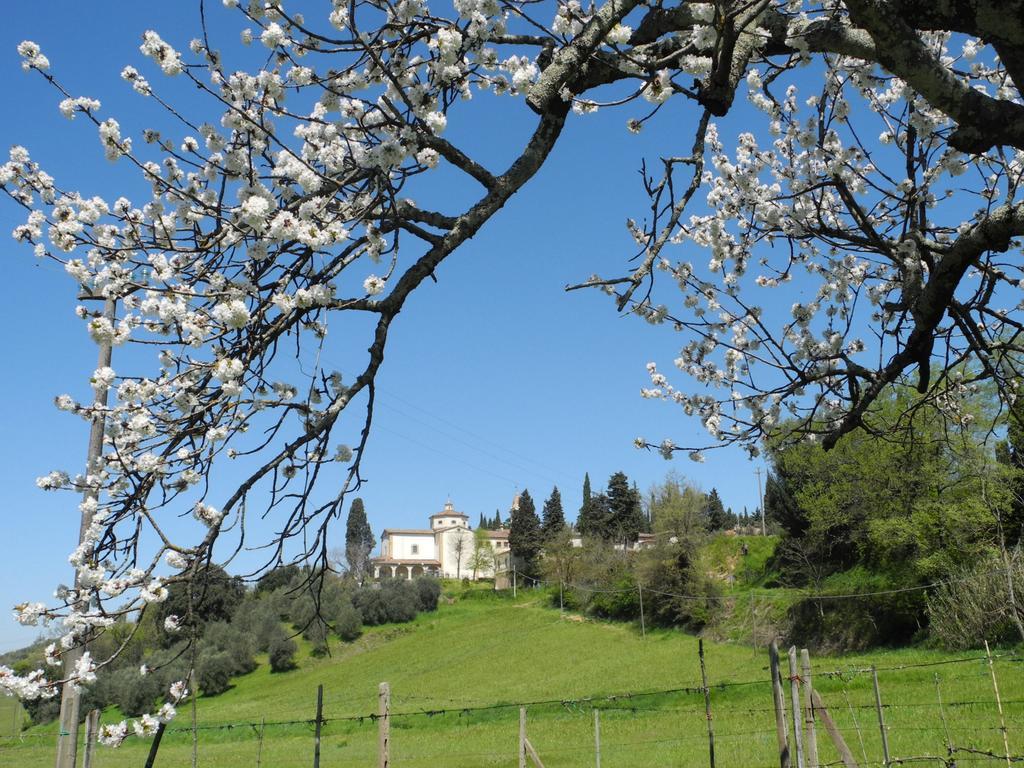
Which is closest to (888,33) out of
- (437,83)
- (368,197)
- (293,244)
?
(437,83)

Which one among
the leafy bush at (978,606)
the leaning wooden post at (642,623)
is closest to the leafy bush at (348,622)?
the leaning wooden post at (642,623)

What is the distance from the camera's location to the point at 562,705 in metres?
24.1

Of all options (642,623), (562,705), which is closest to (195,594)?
(562,705)

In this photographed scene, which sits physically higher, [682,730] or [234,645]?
[234,645]

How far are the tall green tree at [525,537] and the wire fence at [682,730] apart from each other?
3958 centimetres

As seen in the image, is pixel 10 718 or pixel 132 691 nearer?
pixel 132 691

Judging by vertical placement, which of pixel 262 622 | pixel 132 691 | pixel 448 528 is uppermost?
pixel 448 528

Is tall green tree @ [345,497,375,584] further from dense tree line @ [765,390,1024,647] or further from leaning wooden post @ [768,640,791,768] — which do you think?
leaning wooden post @ [768,640,791,768]

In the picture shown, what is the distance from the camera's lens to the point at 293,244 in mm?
2955

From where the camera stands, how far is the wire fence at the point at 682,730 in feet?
39.7

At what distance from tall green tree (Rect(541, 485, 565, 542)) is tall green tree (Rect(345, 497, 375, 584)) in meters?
19.2

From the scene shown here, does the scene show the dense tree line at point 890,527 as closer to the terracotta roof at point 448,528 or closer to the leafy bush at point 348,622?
the leafy bush at point 348,622

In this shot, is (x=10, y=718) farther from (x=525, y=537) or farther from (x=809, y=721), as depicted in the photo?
(x=809, y=721)

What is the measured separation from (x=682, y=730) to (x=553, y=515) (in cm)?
5531
